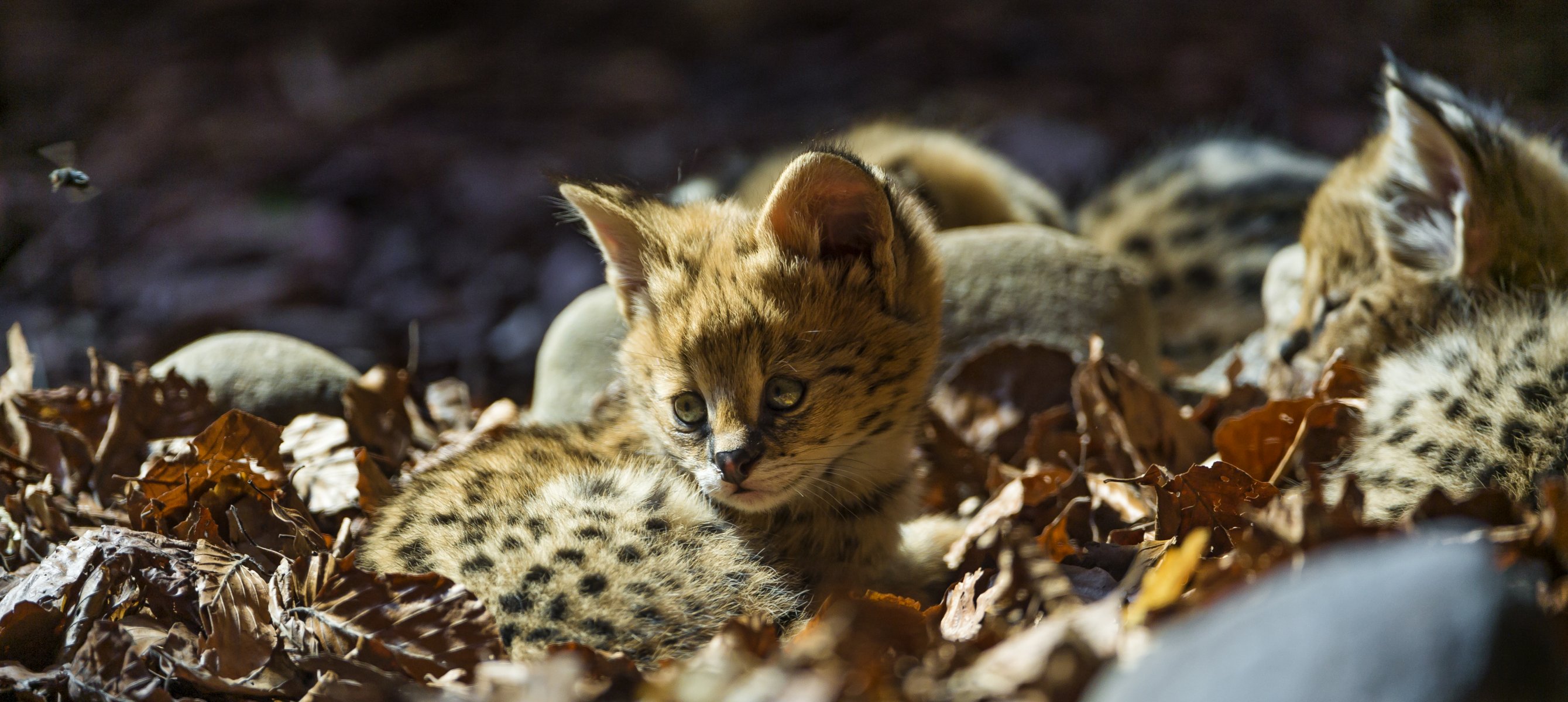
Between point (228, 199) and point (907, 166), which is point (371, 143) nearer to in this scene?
point (228, 199)

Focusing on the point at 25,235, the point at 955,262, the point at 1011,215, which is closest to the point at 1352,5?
the point at 1011,215

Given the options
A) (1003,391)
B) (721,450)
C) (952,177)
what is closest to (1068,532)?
(1003,391)

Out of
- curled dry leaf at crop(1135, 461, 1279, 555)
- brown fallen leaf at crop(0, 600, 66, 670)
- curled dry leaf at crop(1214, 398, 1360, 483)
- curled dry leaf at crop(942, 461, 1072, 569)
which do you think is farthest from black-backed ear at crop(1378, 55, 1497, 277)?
brown fallen leaf at crop(0, 600, 66, 670)

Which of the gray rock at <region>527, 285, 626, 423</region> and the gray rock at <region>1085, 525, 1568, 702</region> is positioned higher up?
the gray rock at <region>1085, 525, 1568, 702</region>

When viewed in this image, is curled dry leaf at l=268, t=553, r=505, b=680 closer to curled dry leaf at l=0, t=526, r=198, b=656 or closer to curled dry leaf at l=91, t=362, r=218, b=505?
curled dry leaf at l=0, t=526, r=198, b=656

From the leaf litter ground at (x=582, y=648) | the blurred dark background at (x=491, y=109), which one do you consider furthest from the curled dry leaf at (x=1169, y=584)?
the blurred dark background at (x=491, y=109)

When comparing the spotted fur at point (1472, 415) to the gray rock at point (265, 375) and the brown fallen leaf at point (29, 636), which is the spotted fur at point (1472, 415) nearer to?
the brown fallen leaf at point (29, 636)

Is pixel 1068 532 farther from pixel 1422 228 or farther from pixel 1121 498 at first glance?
pixel 1422 228
